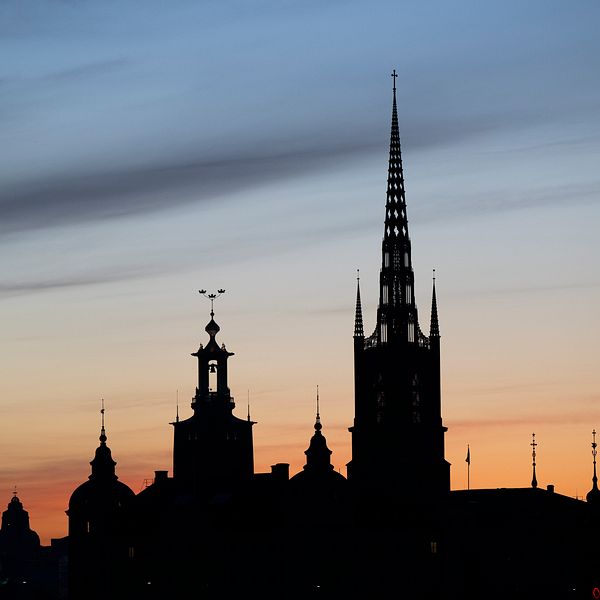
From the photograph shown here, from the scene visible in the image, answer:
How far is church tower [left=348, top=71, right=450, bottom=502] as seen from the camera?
195 meters

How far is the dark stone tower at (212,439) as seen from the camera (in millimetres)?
191000

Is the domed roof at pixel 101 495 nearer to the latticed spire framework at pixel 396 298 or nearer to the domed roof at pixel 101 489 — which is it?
the domed roof at pixel 101 489

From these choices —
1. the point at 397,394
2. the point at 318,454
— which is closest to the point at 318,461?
the point at 318,454

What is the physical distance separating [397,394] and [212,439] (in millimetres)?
14963

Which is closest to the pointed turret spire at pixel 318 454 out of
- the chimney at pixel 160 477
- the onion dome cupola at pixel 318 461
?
the onion dome cupola at pixel 318 461

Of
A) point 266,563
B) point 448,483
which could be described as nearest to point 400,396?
point 448,483

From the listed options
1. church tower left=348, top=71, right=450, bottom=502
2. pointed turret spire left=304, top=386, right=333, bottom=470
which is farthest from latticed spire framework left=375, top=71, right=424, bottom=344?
pointed turret spire left=304, top=386, right=333, bottom=470

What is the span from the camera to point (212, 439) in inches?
7544

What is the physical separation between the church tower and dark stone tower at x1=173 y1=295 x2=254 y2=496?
8.90 metres

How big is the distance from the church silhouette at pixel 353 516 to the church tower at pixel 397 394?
4.3 inches

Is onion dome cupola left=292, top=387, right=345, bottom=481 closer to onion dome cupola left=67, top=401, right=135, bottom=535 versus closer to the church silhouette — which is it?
the church silhouette

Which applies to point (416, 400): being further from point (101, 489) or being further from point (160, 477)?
point (101, 489)

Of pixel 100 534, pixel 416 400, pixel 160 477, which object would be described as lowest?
pixel 100 534

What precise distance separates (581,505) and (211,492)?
28745 mm
